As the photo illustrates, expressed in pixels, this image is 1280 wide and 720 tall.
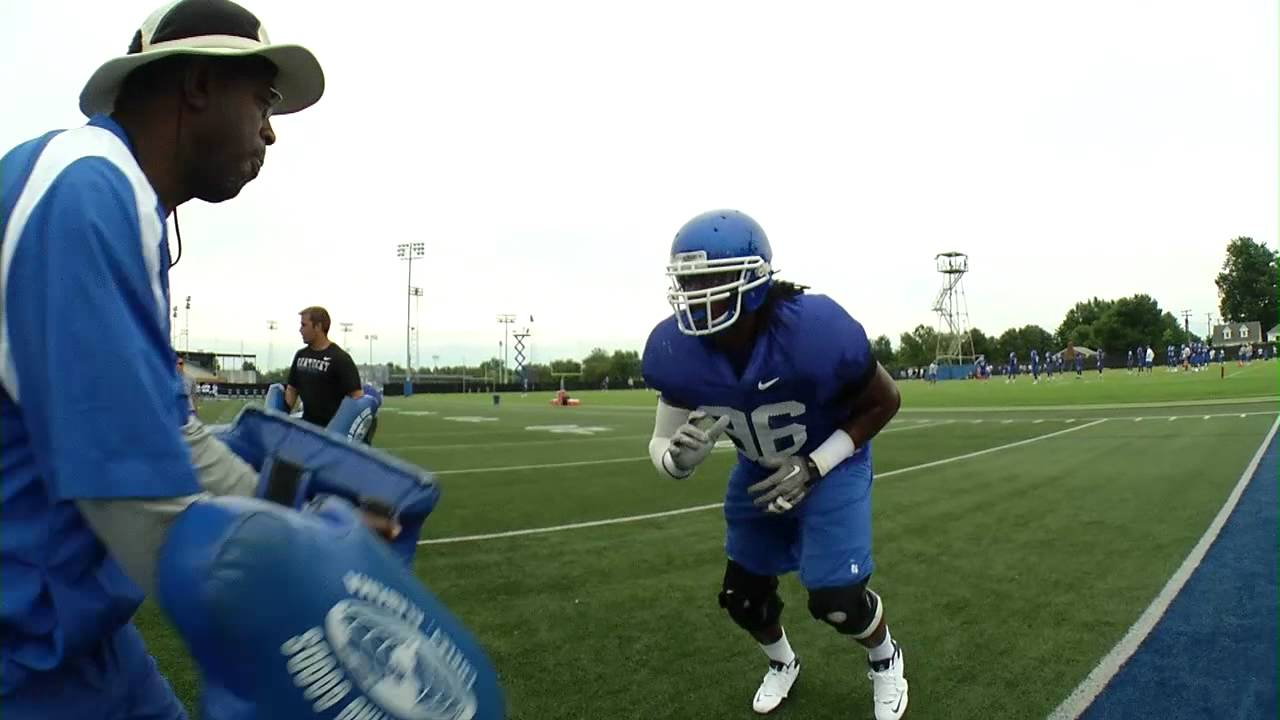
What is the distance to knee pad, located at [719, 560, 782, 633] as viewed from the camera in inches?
148

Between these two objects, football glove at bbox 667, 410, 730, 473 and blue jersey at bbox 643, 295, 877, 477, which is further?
blue jersey at bbox 643, 295, 877, 477

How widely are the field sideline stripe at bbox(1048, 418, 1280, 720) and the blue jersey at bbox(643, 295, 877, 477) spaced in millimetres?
1416

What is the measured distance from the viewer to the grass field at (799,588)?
12.8ft

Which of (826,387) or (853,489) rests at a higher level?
(826,387)

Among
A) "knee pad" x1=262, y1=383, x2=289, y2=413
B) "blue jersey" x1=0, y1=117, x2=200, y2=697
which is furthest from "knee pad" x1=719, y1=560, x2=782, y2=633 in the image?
"knee pad" x1=262, y1=383, x2=289, y2=413

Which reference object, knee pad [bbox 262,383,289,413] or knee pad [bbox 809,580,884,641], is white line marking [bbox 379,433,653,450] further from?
knee pad [bbox 809,580,884,641]

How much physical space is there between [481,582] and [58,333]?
15.9 ft

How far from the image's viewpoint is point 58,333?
112cm

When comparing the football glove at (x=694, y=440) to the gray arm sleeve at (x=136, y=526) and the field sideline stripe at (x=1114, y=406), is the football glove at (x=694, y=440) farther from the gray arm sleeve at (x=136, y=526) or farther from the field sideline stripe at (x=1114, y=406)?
the field sideline stripe at (x=1114, y=406)

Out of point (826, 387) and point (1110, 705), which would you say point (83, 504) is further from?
point (1110, 705)

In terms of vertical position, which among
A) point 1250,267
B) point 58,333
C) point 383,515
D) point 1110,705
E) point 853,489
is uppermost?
point 1250,267

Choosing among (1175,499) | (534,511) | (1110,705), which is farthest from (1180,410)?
(1110,705)

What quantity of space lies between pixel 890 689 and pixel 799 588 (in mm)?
1928

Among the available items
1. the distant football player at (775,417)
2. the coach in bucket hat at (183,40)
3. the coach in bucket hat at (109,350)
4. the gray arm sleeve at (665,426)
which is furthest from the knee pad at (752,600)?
the coach in bucket hat at (183,40)
